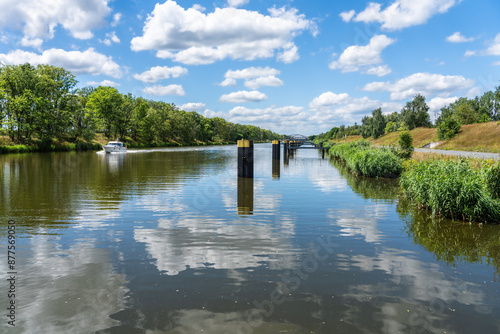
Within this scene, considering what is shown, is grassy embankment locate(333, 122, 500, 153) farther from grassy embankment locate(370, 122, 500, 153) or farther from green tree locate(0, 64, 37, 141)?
green tree locate(0, 64, 37, 141)

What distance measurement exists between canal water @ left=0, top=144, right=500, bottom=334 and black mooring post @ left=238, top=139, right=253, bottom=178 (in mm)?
8584

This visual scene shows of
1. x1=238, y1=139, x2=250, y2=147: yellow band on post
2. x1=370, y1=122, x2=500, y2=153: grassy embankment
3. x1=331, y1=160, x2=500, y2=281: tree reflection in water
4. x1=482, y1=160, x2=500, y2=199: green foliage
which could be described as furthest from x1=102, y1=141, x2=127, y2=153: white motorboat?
x1=482, y1=160, x2=500, y2=199: green foliage

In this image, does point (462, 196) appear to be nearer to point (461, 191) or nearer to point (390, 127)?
point (461, 191)

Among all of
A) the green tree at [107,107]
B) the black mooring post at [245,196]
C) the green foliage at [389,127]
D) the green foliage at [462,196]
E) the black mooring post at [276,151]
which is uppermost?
the green tree at [107,107]

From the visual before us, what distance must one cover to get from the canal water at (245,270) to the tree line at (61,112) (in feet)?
183

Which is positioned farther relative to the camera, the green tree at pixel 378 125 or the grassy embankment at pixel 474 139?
the green tree at pixel 378 125

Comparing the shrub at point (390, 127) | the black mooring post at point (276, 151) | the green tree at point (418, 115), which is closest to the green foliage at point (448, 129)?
the green tree at point (418, 115)

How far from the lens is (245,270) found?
20.8 ft

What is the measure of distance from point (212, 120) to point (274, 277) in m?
161

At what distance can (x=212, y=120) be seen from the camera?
164m

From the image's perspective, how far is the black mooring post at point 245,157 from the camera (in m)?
20.8

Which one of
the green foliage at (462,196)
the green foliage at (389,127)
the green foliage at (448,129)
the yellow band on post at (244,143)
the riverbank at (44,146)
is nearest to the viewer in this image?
the green foliage at (462,196)

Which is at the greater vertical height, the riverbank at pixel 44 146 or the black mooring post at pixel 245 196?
the riverbank at pixel 44 146

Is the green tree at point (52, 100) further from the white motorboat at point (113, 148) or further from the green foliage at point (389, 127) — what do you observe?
the green foliage at point (389, 127)
